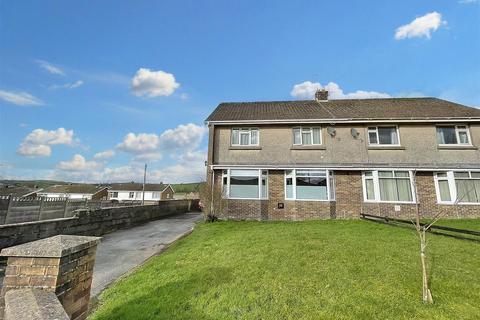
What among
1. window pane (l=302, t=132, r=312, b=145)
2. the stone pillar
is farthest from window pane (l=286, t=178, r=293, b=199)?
the stone pillar

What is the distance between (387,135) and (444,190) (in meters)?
4.03

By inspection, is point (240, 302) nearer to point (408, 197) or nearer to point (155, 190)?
point (408, 197)

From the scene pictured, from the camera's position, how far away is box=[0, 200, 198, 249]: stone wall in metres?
8.23

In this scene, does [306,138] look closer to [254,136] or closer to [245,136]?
[254,136]

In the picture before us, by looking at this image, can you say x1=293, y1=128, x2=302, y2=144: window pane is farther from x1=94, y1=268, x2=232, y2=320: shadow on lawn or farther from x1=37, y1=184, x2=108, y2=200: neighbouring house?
x1=37, y1=184, x2=108, y2=200: neighbouring house

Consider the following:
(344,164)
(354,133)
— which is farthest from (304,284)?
(354,133)

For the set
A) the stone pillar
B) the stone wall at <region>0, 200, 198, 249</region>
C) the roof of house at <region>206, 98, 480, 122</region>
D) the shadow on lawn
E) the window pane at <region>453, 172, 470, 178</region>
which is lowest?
the shadow on lawn

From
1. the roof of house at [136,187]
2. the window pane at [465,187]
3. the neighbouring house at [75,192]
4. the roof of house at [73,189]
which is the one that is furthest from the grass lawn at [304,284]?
the roof of house at [73,189]

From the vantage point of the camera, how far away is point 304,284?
4.66 meters

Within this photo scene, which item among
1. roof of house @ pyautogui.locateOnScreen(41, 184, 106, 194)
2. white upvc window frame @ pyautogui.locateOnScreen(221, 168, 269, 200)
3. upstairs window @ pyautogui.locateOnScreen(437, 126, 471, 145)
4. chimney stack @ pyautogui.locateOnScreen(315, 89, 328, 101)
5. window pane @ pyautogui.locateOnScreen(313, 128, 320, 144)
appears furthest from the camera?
A: roof of house @ pyautogui.locateOnScreen(41, 184, 106, 194)

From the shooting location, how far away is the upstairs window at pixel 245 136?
50.2ft

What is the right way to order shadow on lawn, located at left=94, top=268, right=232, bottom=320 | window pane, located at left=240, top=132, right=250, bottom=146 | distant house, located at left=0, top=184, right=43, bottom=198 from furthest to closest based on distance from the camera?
distant house, located at left=0, top=184, right=43, bottom=198, window pane, located at left=240, top=132, right=250, bottom=146, shadow on lawn, located at left=94, top=268, right=232, bottom=320

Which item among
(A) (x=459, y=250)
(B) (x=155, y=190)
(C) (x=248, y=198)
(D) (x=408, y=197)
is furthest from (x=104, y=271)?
(B) (x=155, y=190)

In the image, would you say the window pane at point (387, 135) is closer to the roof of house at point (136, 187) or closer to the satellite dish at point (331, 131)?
the satellite dish at point (331, 131)
